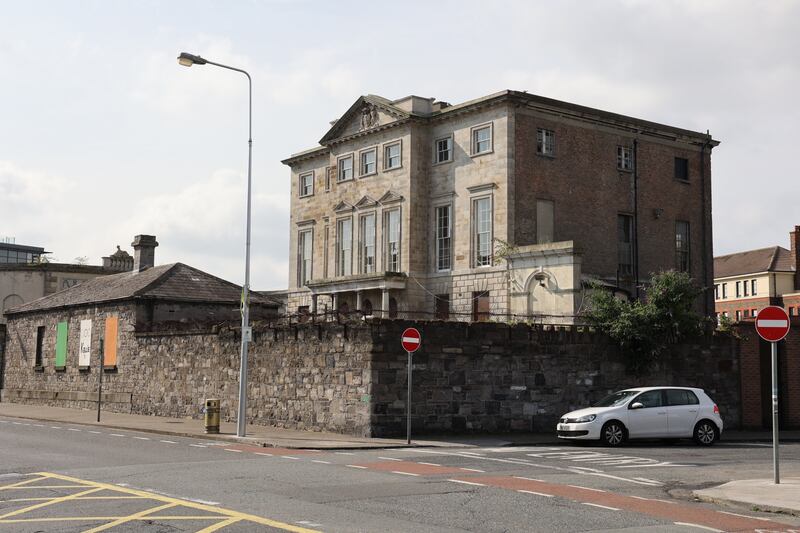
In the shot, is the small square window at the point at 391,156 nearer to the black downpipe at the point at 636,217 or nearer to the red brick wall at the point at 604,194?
the red brick wall at the point at 604,194

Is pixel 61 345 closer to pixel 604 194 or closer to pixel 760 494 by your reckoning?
pixel 604 194

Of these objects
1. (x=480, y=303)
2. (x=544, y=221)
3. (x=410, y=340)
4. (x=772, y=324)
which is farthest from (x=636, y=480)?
(x=544, y=221)

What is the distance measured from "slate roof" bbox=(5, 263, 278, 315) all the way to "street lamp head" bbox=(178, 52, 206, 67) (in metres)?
16.0

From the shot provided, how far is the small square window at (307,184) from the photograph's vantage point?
5306 centimetres

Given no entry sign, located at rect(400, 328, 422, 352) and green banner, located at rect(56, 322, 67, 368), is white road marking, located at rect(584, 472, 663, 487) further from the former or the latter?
green banner, located at rect(56, 322, 67, 368)

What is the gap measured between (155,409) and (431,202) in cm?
1652

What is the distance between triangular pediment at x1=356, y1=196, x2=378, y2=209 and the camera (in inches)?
1847

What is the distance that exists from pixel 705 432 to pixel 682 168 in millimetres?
25214

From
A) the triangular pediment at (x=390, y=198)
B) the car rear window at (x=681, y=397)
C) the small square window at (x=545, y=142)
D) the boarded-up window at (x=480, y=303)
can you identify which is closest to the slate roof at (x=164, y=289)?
the triangular pediment at (x=390, y=198)

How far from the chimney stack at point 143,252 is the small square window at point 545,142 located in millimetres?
19206

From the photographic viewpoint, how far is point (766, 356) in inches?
1257

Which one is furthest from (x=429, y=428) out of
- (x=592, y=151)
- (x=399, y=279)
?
(x=592, y=151)

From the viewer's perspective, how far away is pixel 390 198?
149 feet

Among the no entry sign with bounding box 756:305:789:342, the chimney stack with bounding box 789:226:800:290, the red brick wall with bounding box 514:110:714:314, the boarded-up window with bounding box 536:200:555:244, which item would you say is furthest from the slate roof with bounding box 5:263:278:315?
the chimney stack with bounding box 789:226:800:290
